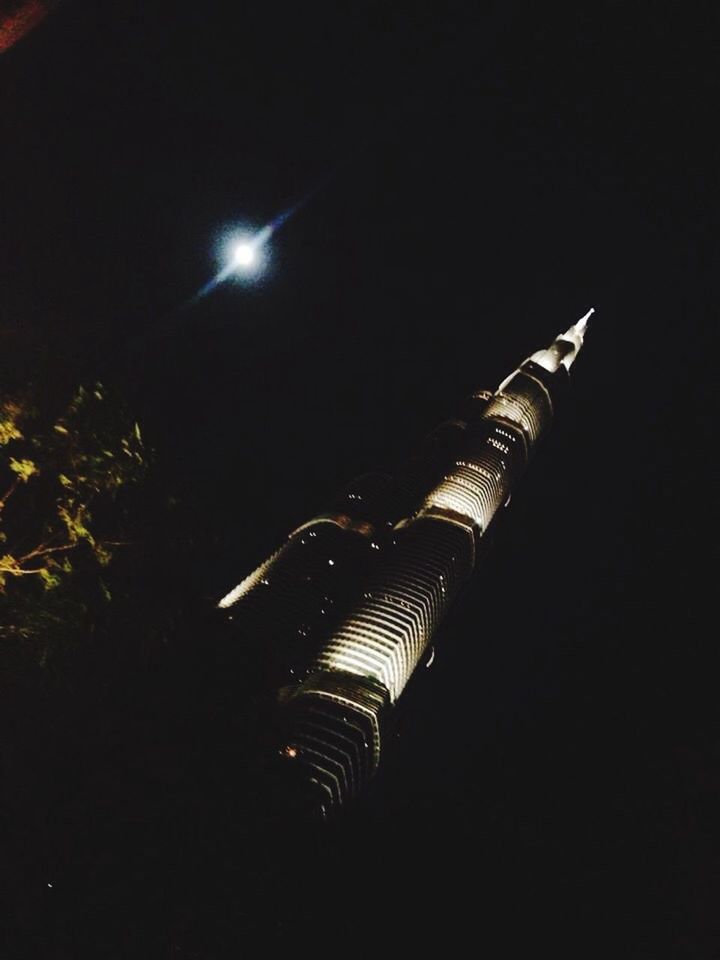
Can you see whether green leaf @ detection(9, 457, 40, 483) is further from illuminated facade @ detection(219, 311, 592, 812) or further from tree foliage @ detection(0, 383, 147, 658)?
illuminated facade @ detection(219, 311, 592, 812)

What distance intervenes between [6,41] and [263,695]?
1099cm

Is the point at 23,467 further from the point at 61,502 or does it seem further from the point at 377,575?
the point at 377,575

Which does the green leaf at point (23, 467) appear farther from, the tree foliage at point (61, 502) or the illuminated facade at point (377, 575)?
the illuminated facade at point (377, 575)

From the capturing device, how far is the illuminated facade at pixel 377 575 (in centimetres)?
4938

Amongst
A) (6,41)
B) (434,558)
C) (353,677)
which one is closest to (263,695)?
(6,41)

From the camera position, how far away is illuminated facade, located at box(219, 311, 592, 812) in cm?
4938

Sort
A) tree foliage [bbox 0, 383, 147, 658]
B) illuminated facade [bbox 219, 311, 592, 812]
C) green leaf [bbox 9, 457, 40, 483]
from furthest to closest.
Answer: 1. illuminated facade [bbox 219, 311, 592, 812]
2. tree foliage [bbox 0, 383, 147, 658]
3. green leaf [bbox 9, 457, 40, 483]

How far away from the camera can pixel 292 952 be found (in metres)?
10.5

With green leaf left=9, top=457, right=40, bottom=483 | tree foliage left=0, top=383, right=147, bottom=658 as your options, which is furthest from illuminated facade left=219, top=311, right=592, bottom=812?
green leaf left=9, top=457, right=40, bottom=483

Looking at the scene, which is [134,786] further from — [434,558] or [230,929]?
[434,558]

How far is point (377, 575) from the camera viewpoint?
7544 centimetres

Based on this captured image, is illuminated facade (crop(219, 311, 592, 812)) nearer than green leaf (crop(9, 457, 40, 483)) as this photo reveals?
No

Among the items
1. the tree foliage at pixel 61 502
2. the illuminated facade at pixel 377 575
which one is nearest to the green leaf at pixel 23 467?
the tree foliage at pixel 61 502

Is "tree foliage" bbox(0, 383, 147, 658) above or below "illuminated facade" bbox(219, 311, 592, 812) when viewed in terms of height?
below
